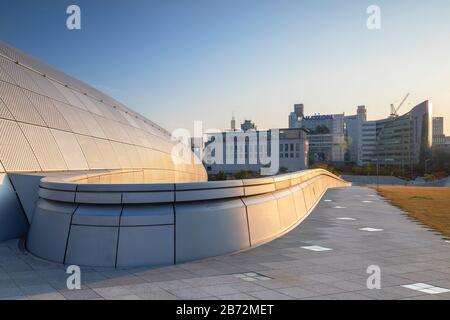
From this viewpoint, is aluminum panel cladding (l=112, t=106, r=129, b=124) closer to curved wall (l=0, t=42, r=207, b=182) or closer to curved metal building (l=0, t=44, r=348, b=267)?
curved wall (l=0, t=42, r=207, b=182)

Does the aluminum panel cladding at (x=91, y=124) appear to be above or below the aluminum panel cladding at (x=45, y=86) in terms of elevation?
below

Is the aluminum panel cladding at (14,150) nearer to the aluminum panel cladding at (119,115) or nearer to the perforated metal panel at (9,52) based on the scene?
the perforated metal panel at (9,52)

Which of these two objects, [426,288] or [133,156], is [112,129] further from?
[426,288]

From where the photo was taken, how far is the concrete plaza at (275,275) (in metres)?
6.46

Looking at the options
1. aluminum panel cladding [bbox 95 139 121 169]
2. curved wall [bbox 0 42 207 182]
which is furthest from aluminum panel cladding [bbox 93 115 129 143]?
aluminum panel cladding [bbox 95 139 121 169]

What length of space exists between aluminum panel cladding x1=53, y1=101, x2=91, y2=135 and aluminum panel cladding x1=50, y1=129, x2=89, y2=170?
942 millimetres

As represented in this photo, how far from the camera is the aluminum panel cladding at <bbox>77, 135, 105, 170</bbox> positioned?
59.8 feet

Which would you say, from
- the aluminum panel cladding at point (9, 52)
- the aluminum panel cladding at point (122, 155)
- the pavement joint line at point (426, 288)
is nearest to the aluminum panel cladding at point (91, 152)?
the aluminum panel cladding at point (122, 155)

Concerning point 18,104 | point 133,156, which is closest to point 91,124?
point 133,156

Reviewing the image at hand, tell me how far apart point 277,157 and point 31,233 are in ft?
456

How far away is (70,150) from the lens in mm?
16906

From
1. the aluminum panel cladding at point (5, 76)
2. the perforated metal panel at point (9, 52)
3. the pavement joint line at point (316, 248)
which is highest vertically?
the perforated metal panel at point (9, 52)
